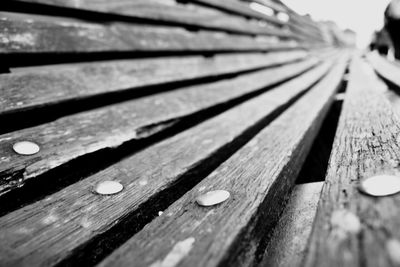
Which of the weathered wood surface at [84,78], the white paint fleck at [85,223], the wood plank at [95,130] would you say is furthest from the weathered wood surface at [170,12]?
the white paint fleck at [85,223]

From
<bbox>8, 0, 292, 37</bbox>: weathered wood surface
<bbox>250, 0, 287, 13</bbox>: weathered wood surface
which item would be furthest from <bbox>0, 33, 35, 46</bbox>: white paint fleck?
<bbox>250, 0, 287, 13</bbox>: weathered wood surface

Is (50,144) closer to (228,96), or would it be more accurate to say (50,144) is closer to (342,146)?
(342,146)

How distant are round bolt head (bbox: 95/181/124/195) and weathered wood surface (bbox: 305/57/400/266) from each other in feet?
1.58

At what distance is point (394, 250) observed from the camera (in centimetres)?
42

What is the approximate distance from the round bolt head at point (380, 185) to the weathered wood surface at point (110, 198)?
32 cm

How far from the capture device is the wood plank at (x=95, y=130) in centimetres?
79

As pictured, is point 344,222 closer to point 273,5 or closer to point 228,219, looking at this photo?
point 228,219

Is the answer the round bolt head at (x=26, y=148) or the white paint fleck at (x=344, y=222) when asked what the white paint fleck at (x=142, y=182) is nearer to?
the round bolt head at (x=26, y=148)

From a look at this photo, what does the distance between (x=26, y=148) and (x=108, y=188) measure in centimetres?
27

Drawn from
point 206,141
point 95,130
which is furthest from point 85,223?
point 206,141

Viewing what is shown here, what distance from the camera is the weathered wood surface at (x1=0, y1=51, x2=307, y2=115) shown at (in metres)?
1.00

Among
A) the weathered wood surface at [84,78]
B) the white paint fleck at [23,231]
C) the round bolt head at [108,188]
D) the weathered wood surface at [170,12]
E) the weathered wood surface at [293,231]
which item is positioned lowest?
the weathered wood surface at [293,231]

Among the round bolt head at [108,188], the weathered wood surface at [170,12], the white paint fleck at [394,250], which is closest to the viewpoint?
the white paint fleck at [394,250]

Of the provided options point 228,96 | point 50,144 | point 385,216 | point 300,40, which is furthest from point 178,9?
point 300,40
